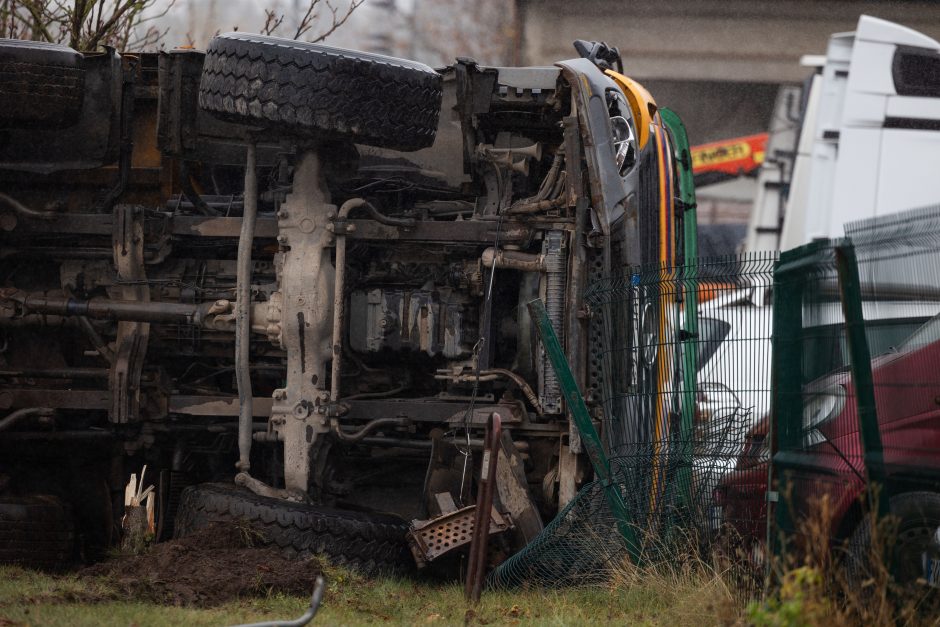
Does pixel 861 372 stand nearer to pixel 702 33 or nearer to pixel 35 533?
pixel 35 533

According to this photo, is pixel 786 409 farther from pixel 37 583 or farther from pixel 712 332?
pixel 37 583

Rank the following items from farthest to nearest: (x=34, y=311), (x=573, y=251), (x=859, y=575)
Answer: (x=34, y=311)
(x=573, y=251)
(x=859, y=575)

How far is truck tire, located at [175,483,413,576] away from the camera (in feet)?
22.6

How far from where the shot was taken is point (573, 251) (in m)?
7.47

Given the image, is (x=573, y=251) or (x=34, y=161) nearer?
(x=573, y=251)

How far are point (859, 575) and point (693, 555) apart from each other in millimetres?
1303

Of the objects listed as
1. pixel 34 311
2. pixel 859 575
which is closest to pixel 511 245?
pixel 34 311

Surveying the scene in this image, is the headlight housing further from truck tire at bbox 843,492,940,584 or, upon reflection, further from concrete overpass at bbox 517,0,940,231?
concrete overpass at bbox 517,0,940,231

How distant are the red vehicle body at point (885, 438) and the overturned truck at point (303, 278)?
2.05 meters

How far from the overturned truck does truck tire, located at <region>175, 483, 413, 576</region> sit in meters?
0.02

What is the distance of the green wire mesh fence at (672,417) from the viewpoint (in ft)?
19.5

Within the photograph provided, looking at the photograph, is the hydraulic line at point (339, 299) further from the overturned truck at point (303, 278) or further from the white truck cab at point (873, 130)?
the white truck cab at point (873, 130)

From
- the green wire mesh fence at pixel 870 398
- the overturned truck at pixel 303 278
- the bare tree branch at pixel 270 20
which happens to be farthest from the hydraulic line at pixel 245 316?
the bare tree branch at pixel 270 20

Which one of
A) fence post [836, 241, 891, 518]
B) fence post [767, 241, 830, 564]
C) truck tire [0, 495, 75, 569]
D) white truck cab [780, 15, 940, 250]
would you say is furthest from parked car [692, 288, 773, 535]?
white truck cab [780, 15, 940, 250]
